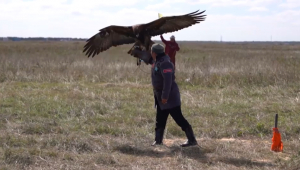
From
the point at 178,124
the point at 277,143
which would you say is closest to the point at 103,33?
the point at 178,124

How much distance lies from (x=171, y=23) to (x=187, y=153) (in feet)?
7.05

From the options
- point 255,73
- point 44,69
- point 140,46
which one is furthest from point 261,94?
point 44,69

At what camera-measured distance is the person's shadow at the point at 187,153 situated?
17.9 feet

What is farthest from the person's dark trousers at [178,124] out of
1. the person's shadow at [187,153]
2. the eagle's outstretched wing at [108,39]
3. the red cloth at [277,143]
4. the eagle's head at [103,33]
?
the eagle's head at [103,33]

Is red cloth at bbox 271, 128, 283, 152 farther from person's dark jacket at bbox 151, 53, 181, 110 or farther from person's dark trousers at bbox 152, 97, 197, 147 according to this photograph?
person's dark jacket at bbox 151, 53, 181, 110

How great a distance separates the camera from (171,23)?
6.89 m

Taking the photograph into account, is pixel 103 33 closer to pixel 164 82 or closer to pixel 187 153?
pixel 164 82

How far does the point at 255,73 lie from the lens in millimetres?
12969

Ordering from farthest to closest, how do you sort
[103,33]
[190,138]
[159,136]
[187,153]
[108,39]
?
[108,39]
[103,33]
[159,136]
[190,138]
[187,153]

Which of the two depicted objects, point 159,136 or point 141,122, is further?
point 141,122

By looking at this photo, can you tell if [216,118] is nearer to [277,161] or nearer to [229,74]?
[277,161]

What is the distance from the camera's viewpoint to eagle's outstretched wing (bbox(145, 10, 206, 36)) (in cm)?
665

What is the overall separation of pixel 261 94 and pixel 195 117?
122 inches

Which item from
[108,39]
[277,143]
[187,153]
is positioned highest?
[108,39]
